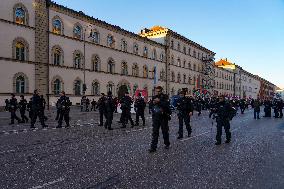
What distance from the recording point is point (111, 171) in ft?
20.8

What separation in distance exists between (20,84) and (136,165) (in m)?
26.2

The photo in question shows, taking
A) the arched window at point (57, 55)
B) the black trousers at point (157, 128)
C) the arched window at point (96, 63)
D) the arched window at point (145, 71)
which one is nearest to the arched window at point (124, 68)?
the arched window at point (96, 63)

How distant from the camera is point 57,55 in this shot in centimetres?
3447

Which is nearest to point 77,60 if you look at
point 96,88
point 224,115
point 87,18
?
point 96,88

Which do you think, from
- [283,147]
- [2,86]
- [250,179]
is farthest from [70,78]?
[250,179]

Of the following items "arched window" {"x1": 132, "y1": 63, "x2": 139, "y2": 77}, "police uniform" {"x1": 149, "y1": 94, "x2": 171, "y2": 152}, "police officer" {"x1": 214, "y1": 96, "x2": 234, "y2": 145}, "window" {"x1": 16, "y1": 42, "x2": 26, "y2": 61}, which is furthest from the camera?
"arched window" {"x1": 132, "y1": 63, "x2": 139, "y2": 77}

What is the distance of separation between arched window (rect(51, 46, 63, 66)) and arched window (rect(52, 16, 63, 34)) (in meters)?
1.80

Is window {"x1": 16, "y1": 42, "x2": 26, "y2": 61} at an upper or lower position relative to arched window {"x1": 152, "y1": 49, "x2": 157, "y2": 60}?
lower

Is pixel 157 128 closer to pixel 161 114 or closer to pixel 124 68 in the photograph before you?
pixel 161 114

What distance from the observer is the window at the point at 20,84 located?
30.0 metres

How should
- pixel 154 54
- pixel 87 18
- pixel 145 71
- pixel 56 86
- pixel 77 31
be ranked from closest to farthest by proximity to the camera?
1. pixel 56 86
2. pixel 77 31
3. pixel 87 18
4. pixel 145 71
5. pixel 154 54

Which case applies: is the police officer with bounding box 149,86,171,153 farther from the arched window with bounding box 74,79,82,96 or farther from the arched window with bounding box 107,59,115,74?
the arched window with bounding box 107,59,115,74

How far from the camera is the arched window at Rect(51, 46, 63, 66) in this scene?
33750 mm

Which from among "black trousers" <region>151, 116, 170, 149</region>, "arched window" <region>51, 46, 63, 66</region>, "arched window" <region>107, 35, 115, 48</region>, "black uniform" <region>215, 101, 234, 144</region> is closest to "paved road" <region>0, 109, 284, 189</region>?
"black trousers" <region>151, 116, 170, 149</region>
